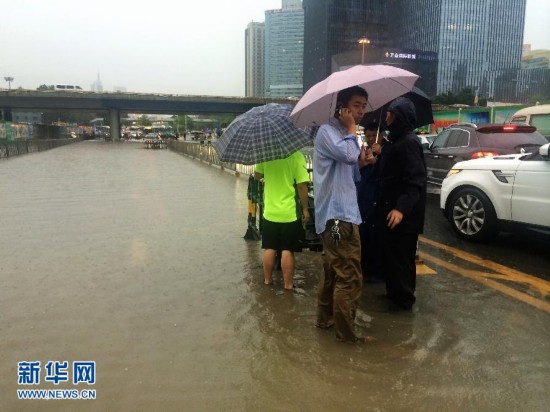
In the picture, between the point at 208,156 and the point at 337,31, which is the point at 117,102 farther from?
the point at 208,156

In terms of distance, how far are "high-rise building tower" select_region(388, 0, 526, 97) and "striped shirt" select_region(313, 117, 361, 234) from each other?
110 meters

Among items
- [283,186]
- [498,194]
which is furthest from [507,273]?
[283,186]

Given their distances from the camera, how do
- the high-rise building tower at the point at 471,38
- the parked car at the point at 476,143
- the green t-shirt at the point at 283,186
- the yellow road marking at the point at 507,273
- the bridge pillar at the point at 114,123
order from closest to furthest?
the green t-shirt at the point at 283,186
the yellow road marking at the point at 507,273
the parked car at the point at 476,143
the bridge pillar at the point at 114,123
the high-rise building tower at the point at 471,38

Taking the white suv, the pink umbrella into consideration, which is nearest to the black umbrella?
the pink umbrella

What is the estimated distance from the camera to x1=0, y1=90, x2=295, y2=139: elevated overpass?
6525 centimetres

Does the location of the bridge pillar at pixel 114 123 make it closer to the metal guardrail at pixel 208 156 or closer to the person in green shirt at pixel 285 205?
the metal guardrail at pixel 208 156

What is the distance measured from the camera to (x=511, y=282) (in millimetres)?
5047

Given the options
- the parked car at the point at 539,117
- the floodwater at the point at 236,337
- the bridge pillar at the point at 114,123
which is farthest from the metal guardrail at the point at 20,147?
the bridge pillar at the point at 114,123

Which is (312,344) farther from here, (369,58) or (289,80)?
(289,80)

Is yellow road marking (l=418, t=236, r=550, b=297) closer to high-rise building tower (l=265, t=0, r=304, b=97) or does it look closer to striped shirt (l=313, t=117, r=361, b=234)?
striped shirt (l=313, t=117, r=361, b=234)

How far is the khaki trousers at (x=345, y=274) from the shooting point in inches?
137

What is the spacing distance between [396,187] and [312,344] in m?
1.52

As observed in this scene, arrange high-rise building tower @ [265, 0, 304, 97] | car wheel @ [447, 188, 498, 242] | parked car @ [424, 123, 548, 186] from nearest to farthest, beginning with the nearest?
car wheel @ [447, 188, 498, 242] < parked car @ [424, 123, 548, 186] < high-rise building tower @ [265, 0, 304, 97]

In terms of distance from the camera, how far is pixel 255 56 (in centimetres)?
13712
